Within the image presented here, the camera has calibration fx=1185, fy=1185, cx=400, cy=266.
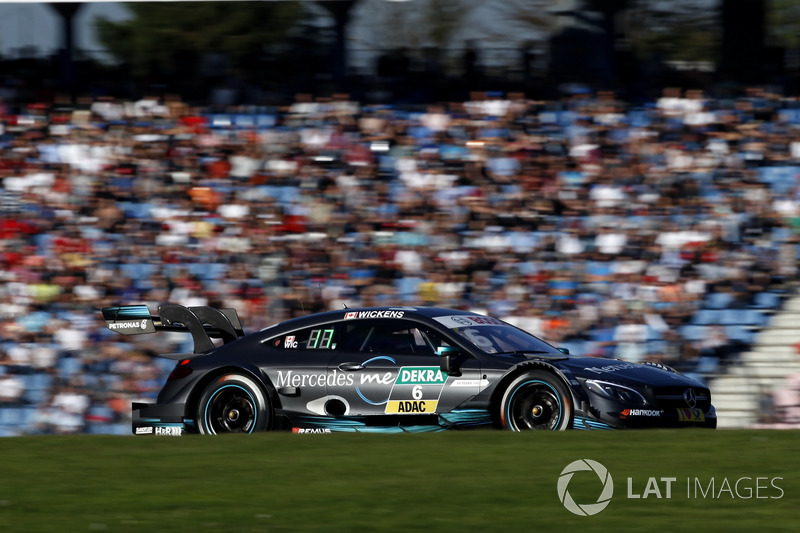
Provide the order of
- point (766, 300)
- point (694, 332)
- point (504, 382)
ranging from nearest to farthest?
point (504, 382)
point (694, 332)
point (766, 300)

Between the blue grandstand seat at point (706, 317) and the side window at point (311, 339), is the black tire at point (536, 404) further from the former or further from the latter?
the blue grandstand seat at point (706, 317)

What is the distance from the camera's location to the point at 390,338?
10.7 meters

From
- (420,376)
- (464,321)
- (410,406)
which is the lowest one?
(410,406)

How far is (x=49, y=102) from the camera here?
17719 mm

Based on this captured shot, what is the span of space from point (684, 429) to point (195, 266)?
26.5 feet

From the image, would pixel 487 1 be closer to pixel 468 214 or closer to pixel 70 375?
pixel 468 214

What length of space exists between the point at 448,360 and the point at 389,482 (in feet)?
8.97

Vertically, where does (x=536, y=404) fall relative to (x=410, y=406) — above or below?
above

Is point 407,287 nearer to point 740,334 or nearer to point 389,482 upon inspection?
point 740,334

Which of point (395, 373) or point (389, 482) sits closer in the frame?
point (389, 482)

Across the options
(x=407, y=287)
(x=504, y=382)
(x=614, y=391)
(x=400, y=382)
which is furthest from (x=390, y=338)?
(x=407, y=287)

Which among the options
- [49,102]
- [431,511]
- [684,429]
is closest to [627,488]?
[431,511]

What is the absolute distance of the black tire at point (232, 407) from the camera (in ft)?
34.9

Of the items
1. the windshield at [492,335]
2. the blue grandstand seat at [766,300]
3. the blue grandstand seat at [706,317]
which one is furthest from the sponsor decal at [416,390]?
the blue grandstand seat at [766,300]
